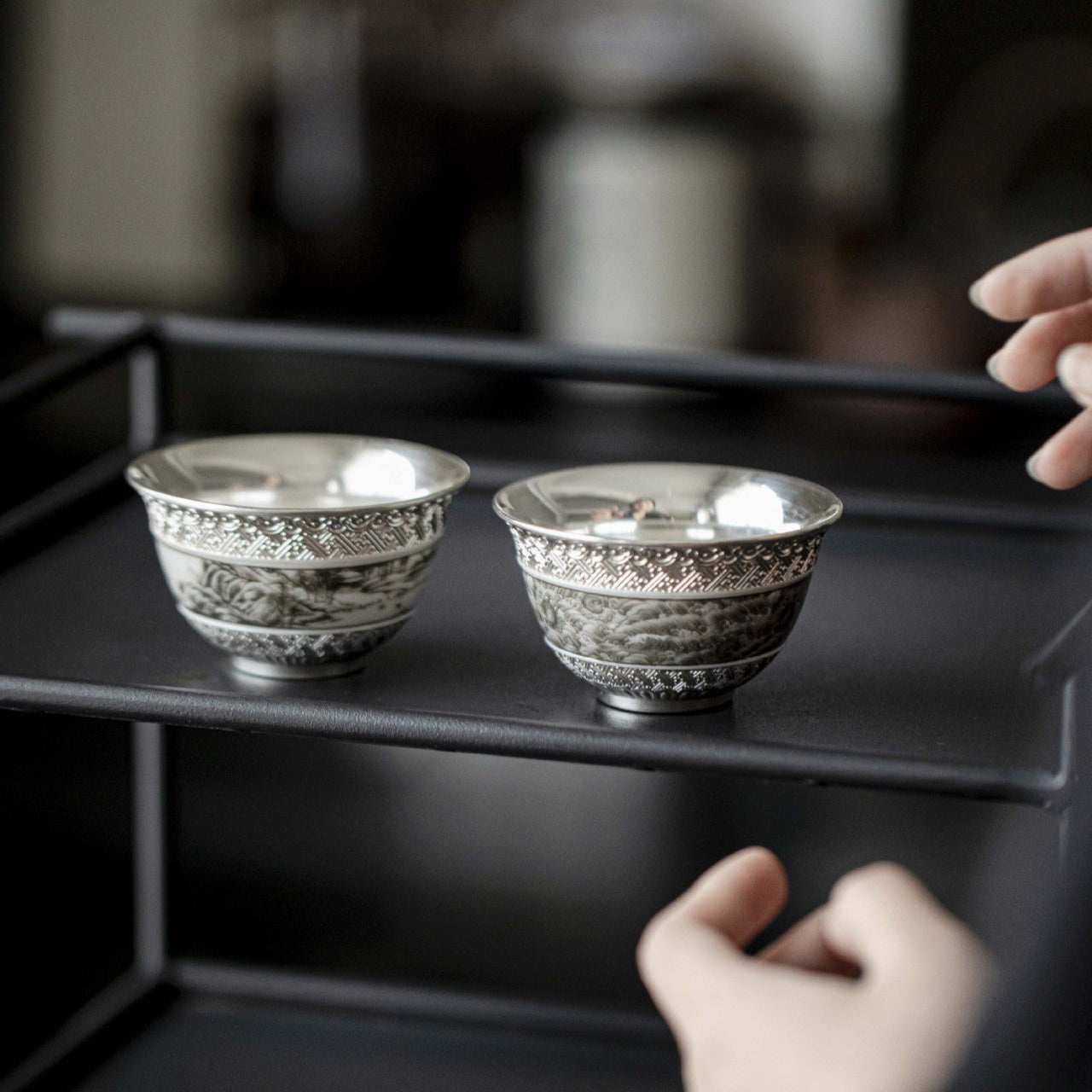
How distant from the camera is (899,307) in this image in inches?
98.5

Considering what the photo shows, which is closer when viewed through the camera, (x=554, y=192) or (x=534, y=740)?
(x=534, y=740)

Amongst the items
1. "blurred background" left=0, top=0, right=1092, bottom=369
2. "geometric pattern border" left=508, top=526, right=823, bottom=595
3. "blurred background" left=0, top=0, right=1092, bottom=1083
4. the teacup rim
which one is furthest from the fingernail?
"blurred background" left=0, top=0, right=1092, bottom=369

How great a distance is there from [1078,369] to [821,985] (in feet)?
0.64

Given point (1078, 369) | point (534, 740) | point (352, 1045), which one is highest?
point (1078, 369)

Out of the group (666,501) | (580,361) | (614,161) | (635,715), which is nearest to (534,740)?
(635,715)

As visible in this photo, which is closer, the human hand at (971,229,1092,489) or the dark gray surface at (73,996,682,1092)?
the human hand at (971,229,1092,489)

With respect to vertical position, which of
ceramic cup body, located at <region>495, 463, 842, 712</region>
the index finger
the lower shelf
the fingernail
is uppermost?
the index finger

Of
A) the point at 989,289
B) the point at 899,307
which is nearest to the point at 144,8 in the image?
the point at 899,307

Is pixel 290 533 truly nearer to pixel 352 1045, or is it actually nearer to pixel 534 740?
pixel 534 740

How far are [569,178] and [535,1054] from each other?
1.88 m

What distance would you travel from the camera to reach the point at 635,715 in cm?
51

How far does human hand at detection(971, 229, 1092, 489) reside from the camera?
0.47m

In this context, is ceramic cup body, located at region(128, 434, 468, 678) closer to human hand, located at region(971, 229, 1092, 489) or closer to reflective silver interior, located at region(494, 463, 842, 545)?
reflective silver interior, located at region(494, 463, 842, 545)

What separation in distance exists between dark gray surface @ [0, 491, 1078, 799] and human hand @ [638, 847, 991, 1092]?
101 millimetres
